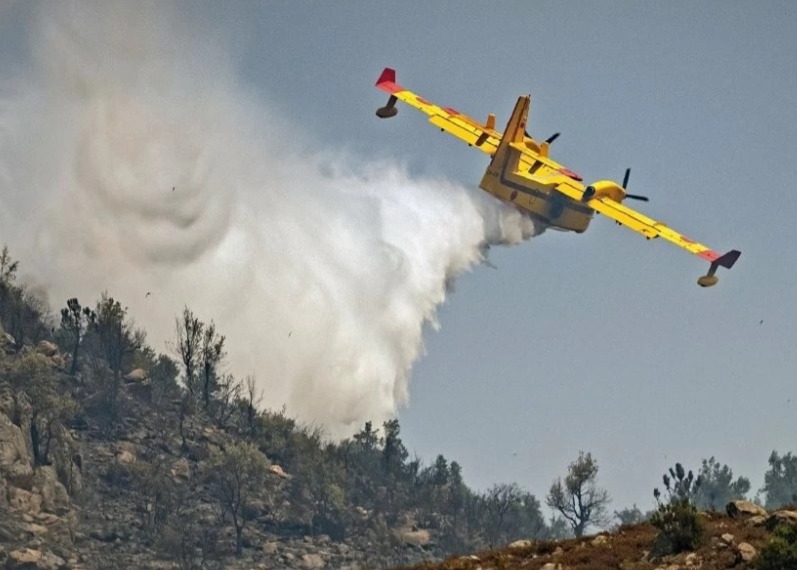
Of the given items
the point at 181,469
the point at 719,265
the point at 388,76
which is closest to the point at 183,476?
the point at 181,469

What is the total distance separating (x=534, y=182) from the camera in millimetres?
112500

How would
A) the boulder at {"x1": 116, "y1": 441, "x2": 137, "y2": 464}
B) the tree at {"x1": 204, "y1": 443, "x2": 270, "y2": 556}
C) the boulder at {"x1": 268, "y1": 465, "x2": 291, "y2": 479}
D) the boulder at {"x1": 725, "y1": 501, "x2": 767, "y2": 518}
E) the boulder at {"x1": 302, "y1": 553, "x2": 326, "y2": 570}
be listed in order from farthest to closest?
the boulder at {"x1": 268, "y1": 465, "x2": 291, "y2": 479} → the boulder at {"x1": 116, "y1": 441, "x2": 137, "y2": 464} → the tree at {"x1": 204, "y1": 443, "x2": 270, "y2": 556} → the boulder at {"x1": 302, "y1": 553, "x2": 326, "y2": 570} → the boulder at {"x1": 725, "y1": 501, "x2": 767, "y2": 518}

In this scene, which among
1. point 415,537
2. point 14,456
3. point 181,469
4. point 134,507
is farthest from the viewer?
point 415,537

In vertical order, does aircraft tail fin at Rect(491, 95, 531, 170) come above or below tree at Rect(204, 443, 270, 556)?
above

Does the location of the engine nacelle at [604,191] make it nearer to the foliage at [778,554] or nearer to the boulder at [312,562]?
the boulder at [312,562]

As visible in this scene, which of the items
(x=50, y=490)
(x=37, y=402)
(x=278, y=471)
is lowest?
(x=50, y=490)

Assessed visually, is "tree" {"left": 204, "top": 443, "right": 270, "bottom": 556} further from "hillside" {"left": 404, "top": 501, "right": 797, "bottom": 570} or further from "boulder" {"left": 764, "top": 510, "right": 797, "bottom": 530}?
"boulder" {"left": 764, "top": 510, "right": 797, "bottom": 530}

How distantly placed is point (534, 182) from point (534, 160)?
2790 millimetres

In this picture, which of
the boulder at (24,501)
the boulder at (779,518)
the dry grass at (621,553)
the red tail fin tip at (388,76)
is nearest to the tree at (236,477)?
the boulder at (24,501)

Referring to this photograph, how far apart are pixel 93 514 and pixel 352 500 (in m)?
36.7

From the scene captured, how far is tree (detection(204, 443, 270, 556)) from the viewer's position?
6260 inches

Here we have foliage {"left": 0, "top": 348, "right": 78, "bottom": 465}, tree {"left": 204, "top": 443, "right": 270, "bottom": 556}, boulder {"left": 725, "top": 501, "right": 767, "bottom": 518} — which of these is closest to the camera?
boulder {"left": 725, "top": 501, "right": 767, "bottom": 518}

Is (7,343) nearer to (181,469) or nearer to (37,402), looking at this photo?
(37,402)

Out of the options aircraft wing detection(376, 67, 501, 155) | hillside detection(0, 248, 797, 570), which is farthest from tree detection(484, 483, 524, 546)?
aircraft wing detection(376, 67, 501, 155)
